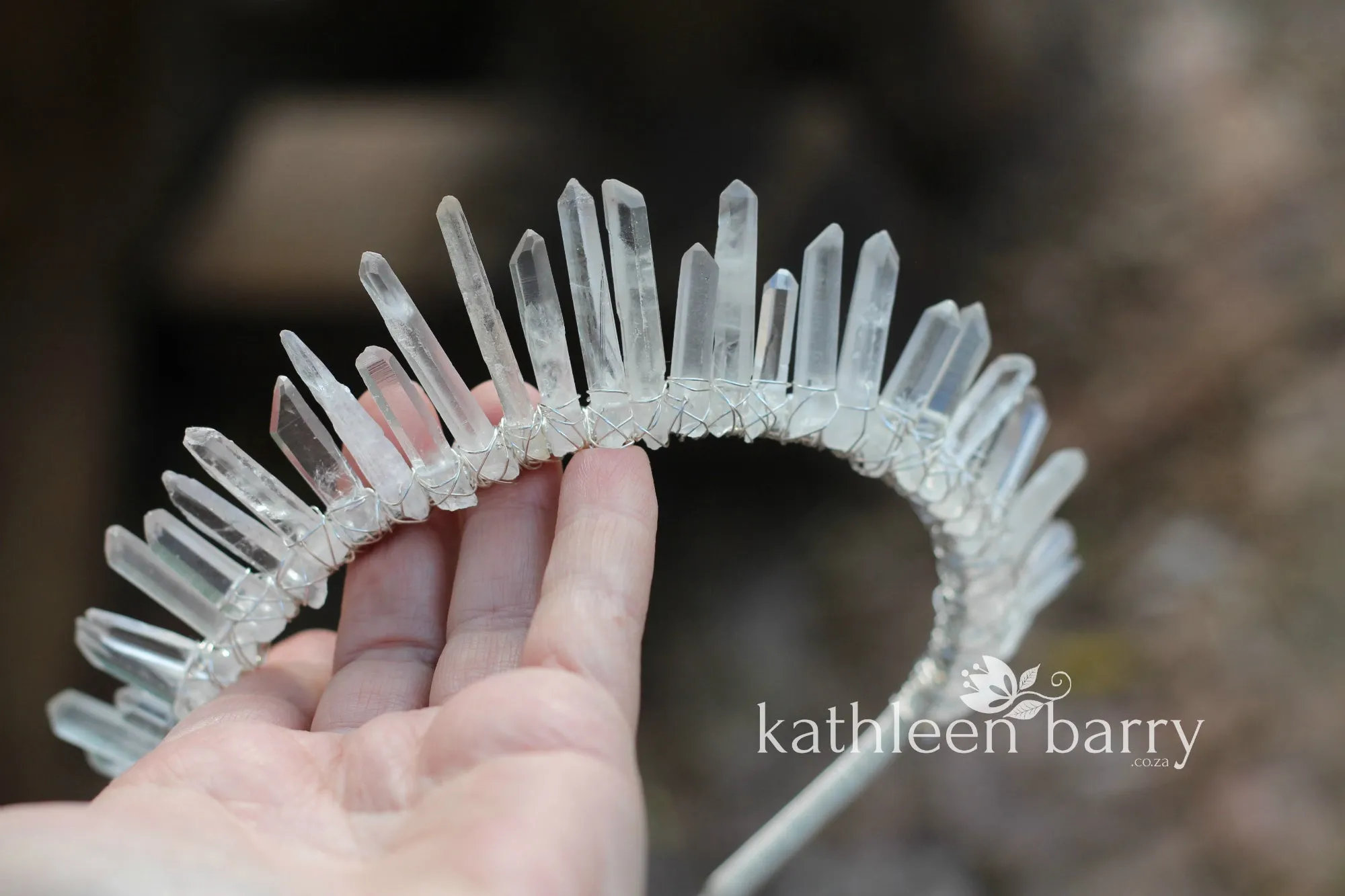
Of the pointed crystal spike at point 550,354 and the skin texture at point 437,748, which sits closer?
the skin texture at point 437,748

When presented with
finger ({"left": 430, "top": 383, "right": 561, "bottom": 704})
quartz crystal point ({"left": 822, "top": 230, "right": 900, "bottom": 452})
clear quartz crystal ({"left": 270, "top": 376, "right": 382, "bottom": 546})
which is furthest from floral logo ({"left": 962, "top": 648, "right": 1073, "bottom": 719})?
clear quartz crystal ({"left": 270, "top": 376, "right": 382, "bottom": 546})

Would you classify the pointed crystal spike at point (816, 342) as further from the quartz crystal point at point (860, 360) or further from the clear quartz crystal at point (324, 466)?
the clear quartz crystal at point (324, 466)

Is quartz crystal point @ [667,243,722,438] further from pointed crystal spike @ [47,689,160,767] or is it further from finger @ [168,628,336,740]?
pointed crystal spike @ [47,689,160,767]

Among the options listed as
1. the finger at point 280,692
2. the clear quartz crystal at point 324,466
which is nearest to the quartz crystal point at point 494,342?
the clear quartz crystal at point 324,466

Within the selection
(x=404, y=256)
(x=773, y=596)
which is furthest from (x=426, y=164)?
(x=773, y=596)

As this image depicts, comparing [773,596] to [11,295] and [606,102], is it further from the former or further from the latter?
[11,295]

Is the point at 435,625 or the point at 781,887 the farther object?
the point at 781,887

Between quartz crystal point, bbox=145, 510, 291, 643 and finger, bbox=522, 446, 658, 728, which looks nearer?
finger, bbox=522, 446, 658, 728
